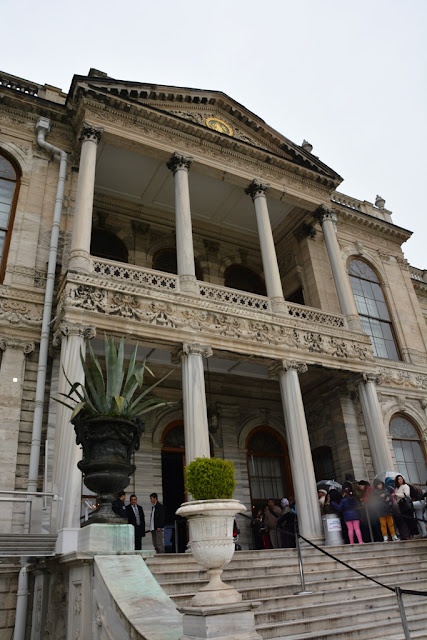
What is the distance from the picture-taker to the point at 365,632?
20.2ft

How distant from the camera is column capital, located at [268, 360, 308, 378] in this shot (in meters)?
12.8

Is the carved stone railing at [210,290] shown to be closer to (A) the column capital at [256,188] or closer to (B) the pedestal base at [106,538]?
(A) the column capital at [256,188]

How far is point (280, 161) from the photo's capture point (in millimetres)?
16016

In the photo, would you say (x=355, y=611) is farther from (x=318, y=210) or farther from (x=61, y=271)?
(x=318, y=210)

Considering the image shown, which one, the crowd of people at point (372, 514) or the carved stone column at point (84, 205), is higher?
the carved stone column at point (84, 205)

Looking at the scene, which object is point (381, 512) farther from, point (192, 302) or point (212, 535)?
point (212, 535)

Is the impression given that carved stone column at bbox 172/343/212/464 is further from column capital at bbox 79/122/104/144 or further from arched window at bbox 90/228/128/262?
column capital at bbox 79/122/104/144

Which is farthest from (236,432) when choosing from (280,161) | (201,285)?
(280,161)

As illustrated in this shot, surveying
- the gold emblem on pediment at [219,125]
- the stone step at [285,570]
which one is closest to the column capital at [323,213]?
the gold emblem on pediment at [219,125]

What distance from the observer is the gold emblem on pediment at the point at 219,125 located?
15.7 m

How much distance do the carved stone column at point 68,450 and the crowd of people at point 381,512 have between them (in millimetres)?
5592

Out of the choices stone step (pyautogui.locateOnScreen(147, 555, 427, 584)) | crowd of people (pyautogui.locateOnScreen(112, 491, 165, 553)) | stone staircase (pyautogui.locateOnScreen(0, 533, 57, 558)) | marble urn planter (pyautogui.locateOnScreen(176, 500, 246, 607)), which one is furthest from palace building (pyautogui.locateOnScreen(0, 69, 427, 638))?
marble urn planter (pyautogui.locateOnScreen(176, 500, 246, 607))

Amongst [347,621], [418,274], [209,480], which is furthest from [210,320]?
[418,274]

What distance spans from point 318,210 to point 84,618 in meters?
14.3
